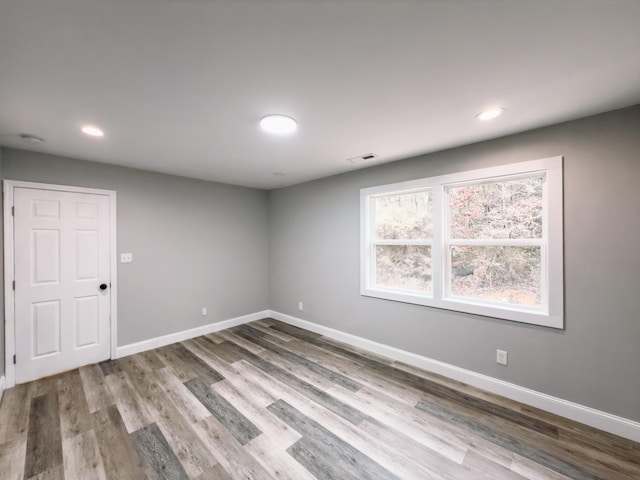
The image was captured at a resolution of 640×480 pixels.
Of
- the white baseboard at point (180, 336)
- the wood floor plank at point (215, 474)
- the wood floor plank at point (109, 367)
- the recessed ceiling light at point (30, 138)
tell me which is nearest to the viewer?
the wood floor plank at point (215, 474)

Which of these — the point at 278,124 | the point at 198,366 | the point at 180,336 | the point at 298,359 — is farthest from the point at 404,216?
the point at 180,336

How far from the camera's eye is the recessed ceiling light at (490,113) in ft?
6.25

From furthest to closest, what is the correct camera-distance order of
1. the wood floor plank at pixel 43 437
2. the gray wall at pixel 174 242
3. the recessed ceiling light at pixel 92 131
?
the gray wall at pixel 174 242, the recessed ceiling light at pixel 92 131, the wood floor plank at pixel 43 437

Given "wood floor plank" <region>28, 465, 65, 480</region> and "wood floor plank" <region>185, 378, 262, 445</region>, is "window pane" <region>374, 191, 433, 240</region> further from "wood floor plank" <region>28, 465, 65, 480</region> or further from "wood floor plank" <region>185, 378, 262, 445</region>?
"wood floor plank" <region>28, 465, 65, 480</region>

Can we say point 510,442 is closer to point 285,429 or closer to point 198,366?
point 285,429

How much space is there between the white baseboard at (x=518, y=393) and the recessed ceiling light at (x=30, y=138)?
3946 mm

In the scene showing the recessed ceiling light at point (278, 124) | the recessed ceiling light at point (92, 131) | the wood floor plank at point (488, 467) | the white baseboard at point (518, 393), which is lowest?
the wood floor plank at point (488, 467)

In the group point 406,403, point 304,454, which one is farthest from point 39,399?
point 406,403

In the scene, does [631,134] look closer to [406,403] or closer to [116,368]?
[406,403]

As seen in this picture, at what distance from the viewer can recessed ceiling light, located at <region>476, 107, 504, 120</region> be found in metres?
1.91

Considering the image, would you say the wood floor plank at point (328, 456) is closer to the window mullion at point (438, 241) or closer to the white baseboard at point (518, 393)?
the white baseboard at point (518, 393)

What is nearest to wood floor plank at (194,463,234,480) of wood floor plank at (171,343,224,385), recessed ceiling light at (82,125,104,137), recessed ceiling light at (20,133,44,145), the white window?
wood floor plank at (171,343,224,385)

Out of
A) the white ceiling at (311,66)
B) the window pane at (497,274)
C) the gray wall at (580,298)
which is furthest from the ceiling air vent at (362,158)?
the window pane at (497,274)

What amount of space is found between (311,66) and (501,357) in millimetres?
2856
